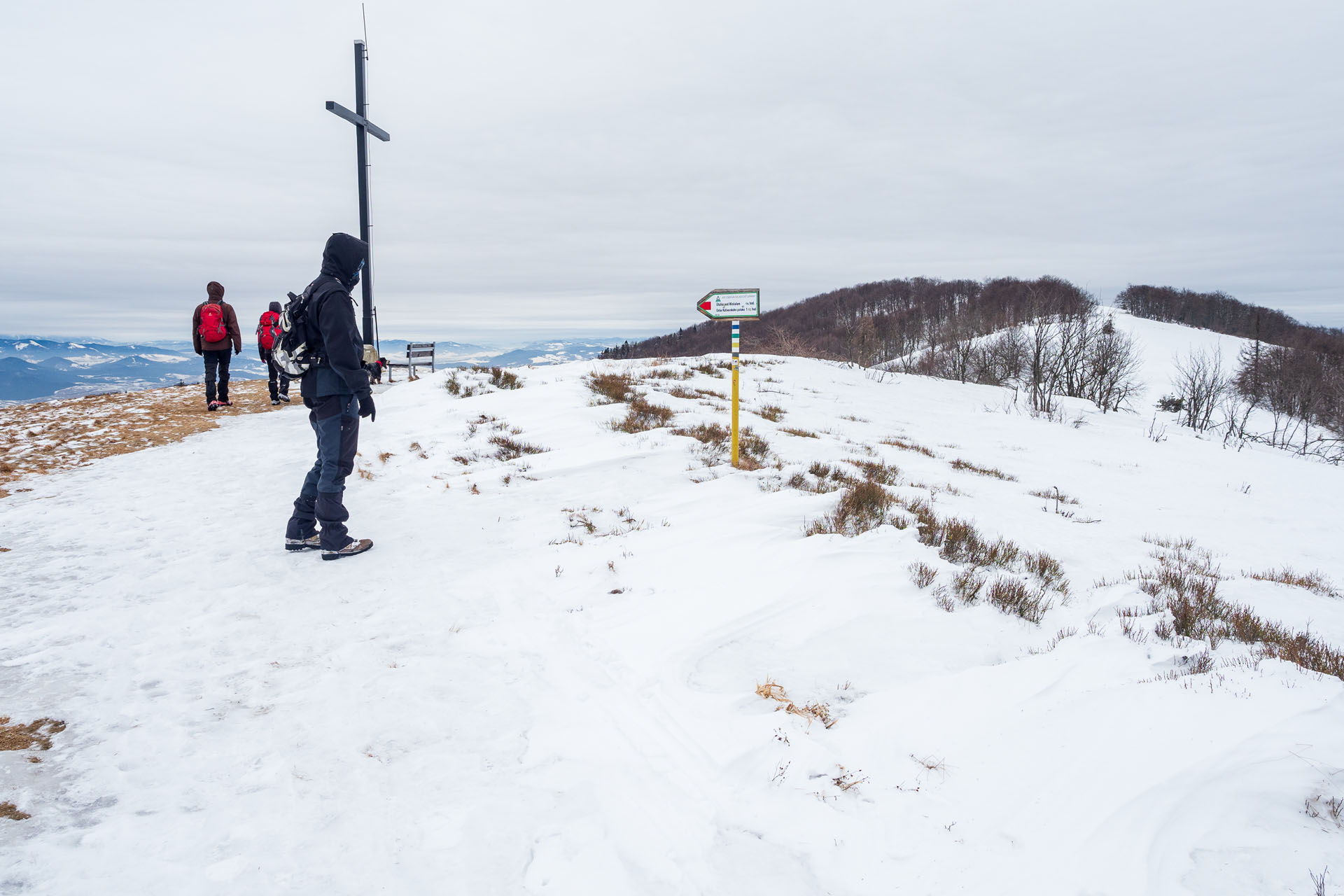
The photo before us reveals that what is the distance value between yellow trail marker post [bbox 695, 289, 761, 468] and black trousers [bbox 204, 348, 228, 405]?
954 cm

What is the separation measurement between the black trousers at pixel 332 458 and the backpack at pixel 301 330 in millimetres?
327

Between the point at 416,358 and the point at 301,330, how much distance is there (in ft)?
50.6

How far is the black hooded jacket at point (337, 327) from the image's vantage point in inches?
188

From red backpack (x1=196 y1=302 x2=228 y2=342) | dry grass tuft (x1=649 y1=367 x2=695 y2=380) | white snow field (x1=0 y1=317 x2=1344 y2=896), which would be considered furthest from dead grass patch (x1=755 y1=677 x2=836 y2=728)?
dry grass tuft (x1=649 y1=367 x2=695 y2=380)

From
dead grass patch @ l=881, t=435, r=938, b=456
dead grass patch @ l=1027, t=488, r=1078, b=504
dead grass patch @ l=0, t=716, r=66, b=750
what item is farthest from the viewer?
dead grass patch @ l=881, t=435, r=938, b=456

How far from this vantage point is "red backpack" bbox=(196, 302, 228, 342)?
1093cm

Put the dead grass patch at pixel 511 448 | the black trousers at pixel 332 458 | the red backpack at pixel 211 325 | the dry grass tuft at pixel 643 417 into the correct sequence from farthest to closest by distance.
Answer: the red backpack at pixel 211 325 < the dry grass tuft at pixel 643 417 < the dead grass patch at pixel 511 448 < the black trousers at pixel 332 458

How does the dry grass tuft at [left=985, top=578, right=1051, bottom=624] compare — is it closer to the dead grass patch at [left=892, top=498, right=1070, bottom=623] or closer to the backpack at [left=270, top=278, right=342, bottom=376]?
the dead grass patch at [left=892, top=498, right=1070, bottom=623]

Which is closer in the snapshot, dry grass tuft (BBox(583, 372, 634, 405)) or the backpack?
the backpack

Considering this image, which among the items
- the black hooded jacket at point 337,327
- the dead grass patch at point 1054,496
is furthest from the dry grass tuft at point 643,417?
the dead grass patch at point 1054,496

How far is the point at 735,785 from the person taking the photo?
2.61 m

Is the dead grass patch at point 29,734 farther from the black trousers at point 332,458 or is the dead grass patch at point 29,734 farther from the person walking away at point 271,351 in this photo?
the person walking away at point 271,351

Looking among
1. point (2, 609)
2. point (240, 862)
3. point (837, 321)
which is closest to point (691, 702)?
point (240, 862)

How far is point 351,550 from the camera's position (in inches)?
201
